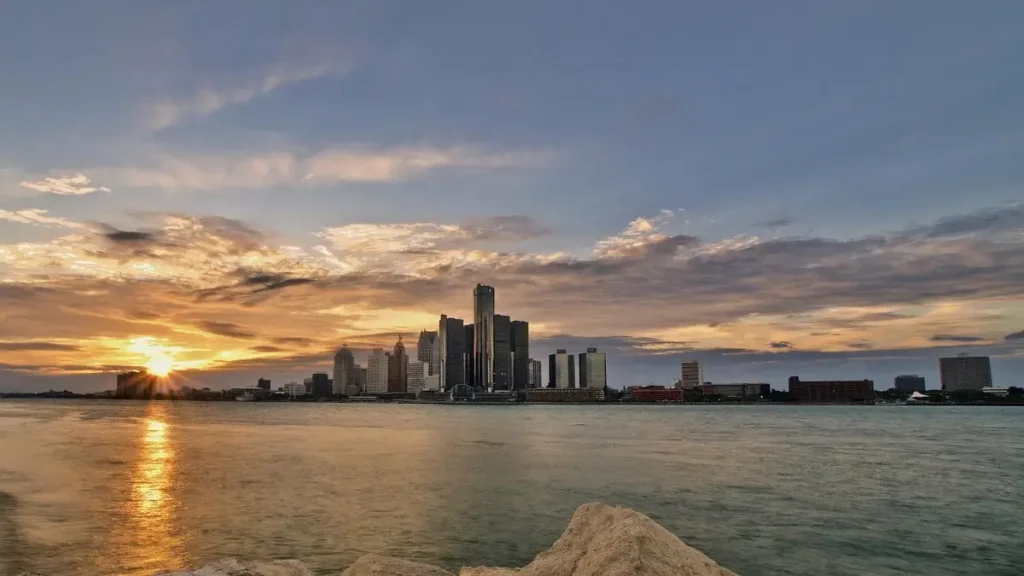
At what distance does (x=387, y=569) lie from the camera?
37.6ft

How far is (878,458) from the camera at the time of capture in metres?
62.0

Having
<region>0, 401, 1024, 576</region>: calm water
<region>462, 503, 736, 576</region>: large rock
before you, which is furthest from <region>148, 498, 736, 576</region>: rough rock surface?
<region>0, 401, 1024, 576</region>: calm water

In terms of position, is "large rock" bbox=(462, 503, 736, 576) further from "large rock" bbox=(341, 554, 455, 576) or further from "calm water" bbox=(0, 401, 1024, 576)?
"calm water" bbox=(0, 401, 1024, 576)

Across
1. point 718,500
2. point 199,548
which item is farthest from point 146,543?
point 718,500

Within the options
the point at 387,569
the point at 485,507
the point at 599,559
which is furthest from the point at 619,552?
the point at 485,507

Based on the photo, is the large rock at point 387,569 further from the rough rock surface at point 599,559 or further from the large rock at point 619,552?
the large rock at point 619,552

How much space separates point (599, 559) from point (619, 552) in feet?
1.10

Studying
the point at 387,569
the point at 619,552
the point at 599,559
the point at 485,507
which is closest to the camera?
the point at 619,552

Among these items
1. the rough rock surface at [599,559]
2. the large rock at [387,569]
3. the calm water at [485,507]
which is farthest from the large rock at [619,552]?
the calm water at [485,507]

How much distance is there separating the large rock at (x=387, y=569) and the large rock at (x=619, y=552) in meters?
1.33

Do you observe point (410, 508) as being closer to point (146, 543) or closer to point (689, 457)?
point (146, 543)

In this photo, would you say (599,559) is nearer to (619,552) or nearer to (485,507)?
(619,552)

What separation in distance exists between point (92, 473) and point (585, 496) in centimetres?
3701

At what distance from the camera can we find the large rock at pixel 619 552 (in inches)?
325
